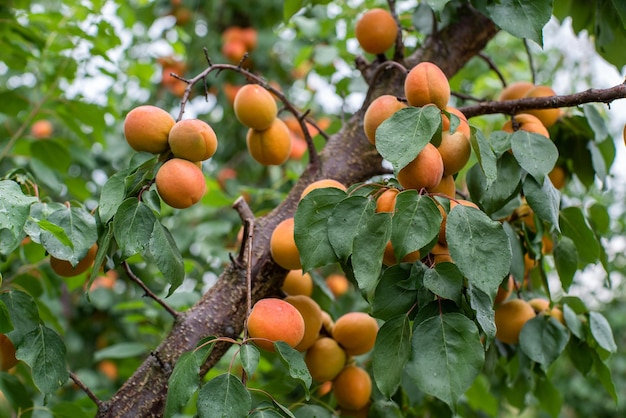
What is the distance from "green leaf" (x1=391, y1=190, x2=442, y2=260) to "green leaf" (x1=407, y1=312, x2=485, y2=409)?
0.30 feet

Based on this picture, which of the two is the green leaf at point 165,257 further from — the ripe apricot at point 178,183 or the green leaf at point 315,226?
the green leaf at point 315,226

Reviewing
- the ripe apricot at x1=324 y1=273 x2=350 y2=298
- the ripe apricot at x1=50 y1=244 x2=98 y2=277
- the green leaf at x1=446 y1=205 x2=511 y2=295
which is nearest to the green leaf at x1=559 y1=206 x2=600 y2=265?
the green leaf at x1=446 y1=205 x2=511 y2=295

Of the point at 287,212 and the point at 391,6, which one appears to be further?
the point at 391,6

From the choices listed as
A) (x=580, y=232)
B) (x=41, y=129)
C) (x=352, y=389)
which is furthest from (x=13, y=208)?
(x=41, y=129)

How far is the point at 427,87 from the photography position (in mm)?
848

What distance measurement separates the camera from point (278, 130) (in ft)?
3.67

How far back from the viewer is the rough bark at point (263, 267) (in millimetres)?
928

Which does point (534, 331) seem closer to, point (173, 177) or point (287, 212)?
point (287, 212)

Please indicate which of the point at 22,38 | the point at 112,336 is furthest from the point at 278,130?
the point at 112,336

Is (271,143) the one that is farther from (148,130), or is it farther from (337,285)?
(337,285)

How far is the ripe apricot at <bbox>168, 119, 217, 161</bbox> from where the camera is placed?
876 millimetres

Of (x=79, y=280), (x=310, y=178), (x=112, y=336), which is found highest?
(x=310, y=178)

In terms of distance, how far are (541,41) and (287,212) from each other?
469 millimetres

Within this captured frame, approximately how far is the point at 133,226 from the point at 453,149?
1.37ft
